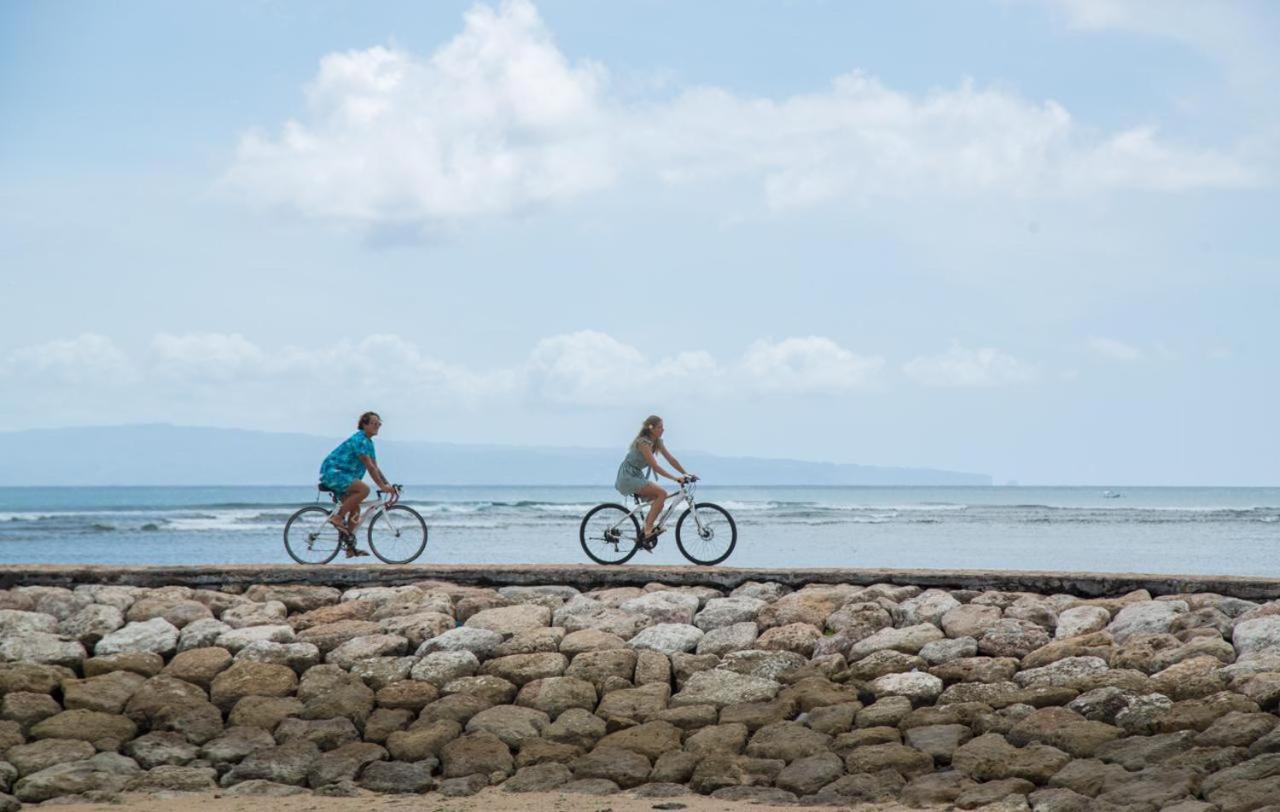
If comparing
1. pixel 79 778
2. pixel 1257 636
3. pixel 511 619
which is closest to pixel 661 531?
pixel 511 619

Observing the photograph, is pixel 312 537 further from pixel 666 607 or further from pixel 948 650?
pixel 948 650

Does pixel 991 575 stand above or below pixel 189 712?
above

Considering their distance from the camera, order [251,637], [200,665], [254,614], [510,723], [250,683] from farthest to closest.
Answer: [254,614], [251,637], [200,665], [250,683], [510,723]

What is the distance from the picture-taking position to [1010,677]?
8836 mm

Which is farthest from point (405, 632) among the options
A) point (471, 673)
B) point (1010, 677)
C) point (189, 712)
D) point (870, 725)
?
point (1010, 677)

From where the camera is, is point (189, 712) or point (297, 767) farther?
point (189, 712)

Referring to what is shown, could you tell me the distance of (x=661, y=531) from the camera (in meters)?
12.2

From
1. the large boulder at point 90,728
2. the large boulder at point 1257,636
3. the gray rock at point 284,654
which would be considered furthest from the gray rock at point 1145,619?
the large boulder at point 90,728

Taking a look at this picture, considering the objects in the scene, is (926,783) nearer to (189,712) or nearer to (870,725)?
(870,725)

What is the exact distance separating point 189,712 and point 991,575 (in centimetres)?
586

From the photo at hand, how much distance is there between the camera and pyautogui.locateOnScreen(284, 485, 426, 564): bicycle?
496 inches

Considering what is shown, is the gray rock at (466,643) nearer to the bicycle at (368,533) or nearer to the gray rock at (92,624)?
the gray rock at (92,624)

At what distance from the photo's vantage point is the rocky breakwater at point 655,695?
7.82m

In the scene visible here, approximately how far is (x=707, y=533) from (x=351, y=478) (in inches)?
129
